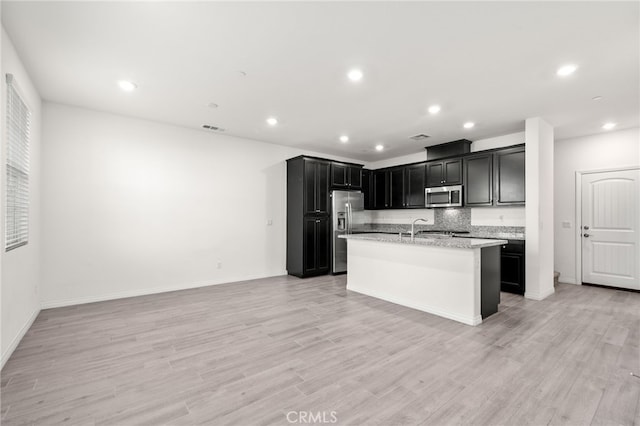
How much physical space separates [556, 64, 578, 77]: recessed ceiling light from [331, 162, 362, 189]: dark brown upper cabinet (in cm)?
398

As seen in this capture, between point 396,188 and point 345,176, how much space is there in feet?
4.12

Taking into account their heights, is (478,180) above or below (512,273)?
above

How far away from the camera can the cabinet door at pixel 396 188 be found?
671 cm

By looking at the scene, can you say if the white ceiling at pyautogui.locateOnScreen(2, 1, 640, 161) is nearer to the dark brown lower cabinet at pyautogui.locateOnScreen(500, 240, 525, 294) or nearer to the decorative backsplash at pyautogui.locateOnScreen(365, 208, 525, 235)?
the decorative backsplash at pyautogui.locateOnScreen(365, 208, 525, 235)

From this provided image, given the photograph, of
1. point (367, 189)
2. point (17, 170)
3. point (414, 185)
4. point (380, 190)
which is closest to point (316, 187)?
point (367, 189)

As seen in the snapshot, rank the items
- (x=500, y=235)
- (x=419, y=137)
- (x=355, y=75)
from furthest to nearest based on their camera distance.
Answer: (x=419, y=137) → (x=500, y=235) → (x=355, y=75)

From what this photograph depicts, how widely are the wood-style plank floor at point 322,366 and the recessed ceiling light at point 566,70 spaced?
274 cm

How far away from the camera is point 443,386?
2.13m

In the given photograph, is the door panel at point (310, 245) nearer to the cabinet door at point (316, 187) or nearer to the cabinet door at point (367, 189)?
the cabinet door at point (316, 187)

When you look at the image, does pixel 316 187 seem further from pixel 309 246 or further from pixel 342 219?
pixel 309 246

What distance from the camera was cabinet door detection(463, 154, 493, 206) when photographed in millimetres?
5176

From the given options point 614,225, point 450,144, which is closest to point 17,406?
point 450,144

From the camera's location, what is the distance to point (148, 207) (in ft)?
15.4

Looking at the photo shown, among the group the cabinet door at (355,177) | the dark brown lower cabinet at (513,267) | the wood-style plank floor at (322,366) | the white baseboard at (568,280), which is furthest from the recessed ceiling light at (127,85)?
the white baseboard at (568,280)
